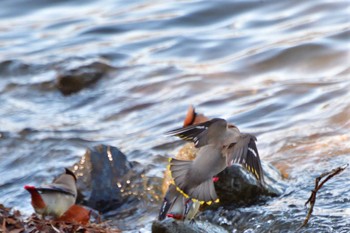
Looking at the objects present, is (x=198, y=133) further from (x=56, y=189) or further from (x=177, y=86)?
(x=177, y=86)

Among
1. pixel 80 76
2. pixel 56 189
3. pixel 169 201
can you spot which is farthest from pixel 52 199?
pixel 80 76

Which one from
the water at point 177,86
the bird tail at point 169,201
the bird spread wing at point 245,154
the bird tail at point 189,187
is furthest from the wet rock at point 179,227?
the bird spread wing at point 245,154

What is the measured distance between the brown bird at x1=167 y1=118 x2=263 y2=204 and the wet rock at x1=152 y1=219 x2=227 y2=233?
22 centimetres

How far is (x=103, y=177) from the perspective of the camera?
20.4 feet

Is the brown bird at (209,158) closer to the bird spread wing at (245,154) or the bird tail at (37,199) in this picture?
the bird spread wing at (245,154)

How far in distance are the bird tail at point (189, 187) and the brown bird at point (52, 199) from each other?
598 mm

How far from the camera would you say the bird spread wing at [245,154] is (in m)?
4.55

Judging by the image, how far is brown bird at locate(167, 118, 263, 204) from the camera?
459 cm

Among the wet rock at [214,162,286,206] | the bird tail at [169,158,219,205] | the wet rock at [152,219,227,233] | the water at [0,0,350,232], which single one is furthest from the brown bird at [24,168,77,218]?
the wet rock at [214,162,286,206]

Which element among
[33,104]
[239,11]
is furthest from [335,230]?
[239,11]

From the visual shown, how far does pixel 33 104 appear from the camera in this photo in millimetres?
9109

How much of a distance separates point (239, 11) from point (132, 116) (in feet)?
10.7

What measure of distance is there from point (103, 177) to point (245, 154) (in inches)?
74.6

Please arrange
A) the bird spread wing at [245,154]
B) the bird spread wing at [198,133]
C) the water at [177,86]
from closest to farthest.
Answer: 1. the bird spread wing at [245,154]
2. the bird spread wing at [198,133]
3. the water at [177,86]
